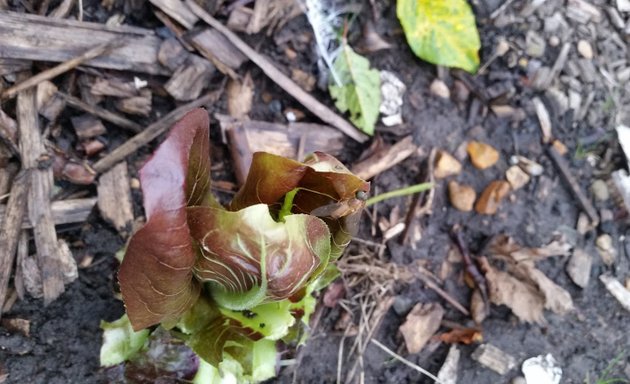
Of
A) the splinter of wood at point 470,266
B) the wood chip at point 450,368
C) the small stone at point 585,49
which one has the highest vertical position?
the small stone at point 585,49

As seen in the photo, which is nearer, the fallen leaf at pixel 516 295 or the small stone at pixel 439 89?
the fallen leaf at pixel 516 295

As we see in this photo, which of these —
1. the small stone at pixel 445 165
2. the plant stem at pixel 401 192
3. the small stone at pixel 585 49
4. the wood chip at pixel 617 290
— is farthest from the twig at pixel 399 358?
the small stone at pixel 585 49

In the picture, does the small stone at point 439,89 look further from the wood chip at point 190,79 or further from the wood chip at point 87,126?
the wood chip at point 87,126

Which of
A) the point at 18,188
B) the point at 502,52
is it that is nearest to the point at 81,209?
the point at 18,188

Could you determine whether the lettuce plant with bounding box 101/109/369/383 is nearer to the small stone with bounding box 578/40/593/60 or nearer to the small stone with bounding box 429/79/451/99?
the small stone with bounding box 429/79/451/99

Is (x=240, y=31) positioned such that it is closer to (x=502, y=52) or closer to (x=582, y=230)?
(x=502, y=52)

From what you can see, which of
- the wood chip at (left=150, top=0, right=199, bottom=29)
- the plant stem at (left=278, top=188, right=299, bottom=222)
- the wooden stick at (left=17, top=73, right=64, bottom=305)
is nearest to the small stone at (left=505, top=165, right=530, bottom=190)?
the plant stem at (left=278, top=188, right=299, bottom=222)
